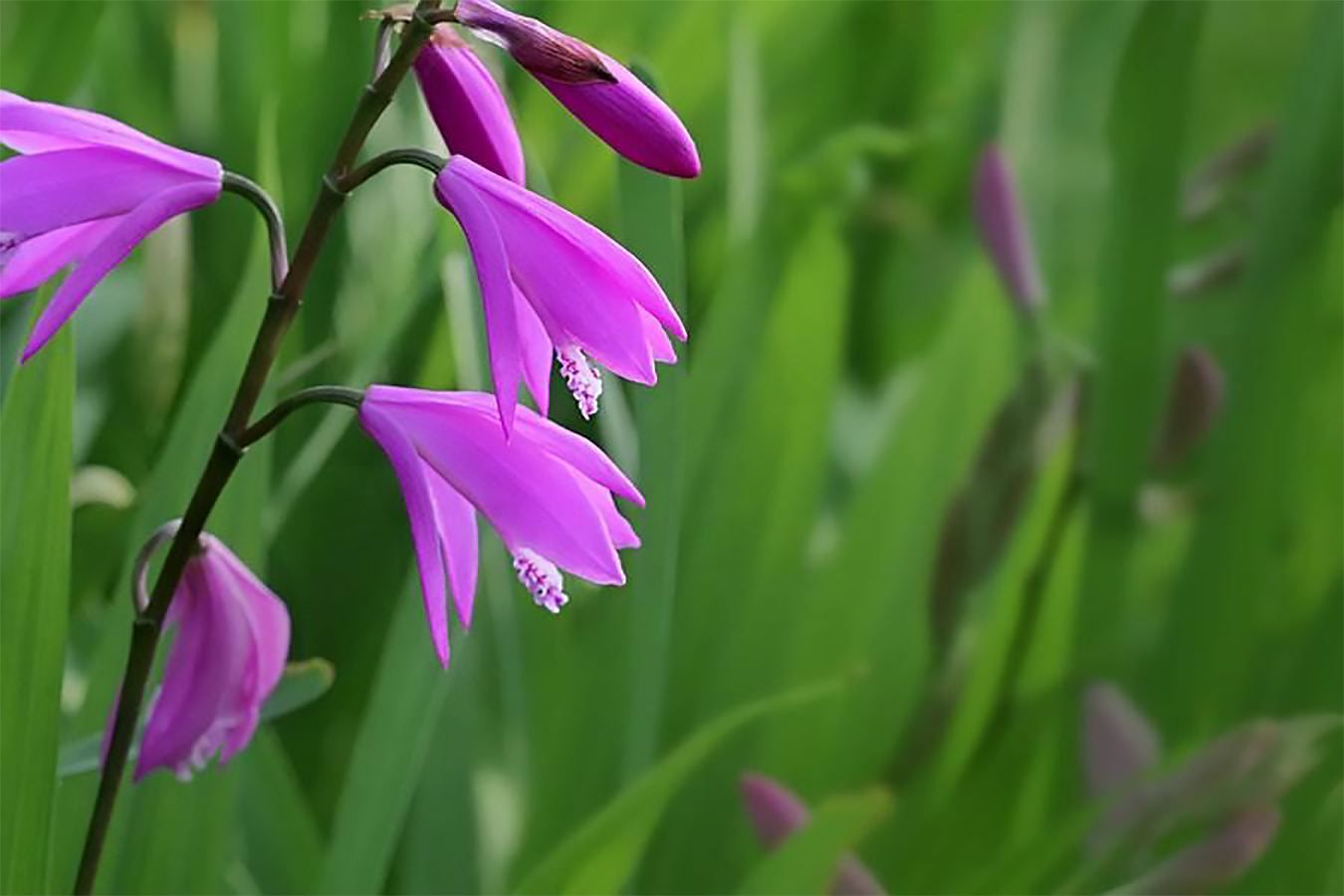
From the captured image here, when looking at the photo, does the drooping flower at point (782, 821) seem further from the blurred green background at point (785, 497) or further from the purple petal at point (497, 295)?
the purple petal at point (497, 295)

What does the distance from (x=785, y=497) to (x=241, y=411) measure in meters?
0.40

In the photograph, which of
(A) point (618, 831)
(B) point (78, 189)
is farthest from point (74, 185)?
(A) point (618, 831)

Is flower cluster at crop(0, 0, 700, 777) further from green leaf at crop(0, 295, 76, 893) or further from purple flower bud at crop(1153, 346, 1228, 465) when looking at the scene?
purple flower bud at crop(1153, 346, 1228, 465)

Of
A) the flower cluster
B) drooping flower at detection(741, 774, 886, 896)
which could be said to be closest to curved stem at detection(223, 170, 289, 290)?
the flower cluster

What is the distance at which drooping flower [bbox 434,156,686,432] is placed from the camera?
321 mm

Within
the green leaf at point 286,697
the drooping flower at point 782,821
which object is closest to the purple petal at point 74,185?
the green leaf at point 286,697

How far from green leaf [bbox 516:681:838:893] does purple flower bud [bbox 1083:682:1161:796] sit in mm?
206

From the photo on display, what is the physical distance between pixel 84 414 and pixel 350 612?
125 millimetres

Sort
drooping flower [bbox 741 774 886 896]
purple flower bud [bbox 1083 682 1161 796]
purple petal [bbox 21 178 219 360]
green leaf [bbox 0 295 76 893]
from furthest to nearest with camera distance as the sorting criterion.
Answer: purple flower bud [bbox 1083 682 1161 796] < drooping flower [bbox 741 774 886 896] < green leaf [bbox 0 295 76 893] < purple petal [bbox 21 178 219 360]

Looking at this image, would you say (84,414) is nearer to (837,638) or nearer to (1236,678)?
(837,638)

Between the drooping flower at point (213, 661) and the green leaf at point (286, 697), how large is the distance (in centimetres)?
5

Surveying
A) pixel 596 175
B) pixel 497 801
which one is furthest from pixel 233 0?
pixel 497 801

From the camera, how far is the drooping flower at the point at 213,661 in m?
0.40

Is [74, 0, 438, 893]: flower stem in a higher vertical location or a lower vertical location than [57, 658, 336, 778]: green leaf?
higher
